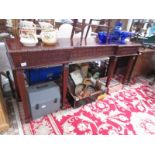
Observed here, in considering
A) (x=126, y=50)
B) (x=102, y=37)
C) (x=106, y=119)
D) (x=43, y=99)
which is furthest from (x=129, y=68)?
(x=43, y=99)

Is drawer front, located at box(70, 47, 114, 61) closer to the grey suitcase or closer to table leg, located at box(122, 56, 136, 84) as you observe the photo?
the grey suitcase

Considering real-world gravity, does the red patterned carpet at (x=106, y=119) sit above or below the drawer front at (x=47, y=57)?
below

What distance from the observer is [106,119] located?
165 cm

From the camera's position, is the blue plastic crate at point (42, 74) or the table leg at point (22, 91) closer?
the table leg at point (22, 91)

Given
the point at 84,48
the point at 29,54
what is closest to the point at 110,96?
the point at 84,48

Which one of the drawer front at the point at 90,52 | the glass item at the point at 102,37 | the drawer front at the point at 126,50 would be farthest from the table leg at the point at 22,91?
the drawer front at the point at 126,50

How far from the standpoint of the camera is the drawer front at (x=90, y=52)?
142cm

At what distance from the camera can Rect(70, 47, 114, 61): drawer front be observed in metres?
1.42

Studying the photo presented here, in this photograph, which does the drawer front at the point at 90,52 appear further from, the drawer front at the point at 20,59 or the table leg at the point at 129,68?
the table leg at the point at 129,68

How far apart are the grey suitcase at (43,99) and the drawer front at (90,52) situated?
413 mm

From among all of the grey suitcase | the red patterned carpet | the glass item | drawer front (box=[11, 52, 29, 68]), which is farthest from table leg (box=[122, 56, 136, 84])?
drawer front (box=[11, 52, 29, 68])

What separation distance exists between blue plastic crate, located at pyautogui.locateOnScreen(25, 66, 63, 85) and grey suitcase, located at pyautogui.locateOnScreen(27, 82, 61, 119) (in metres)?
0.18
